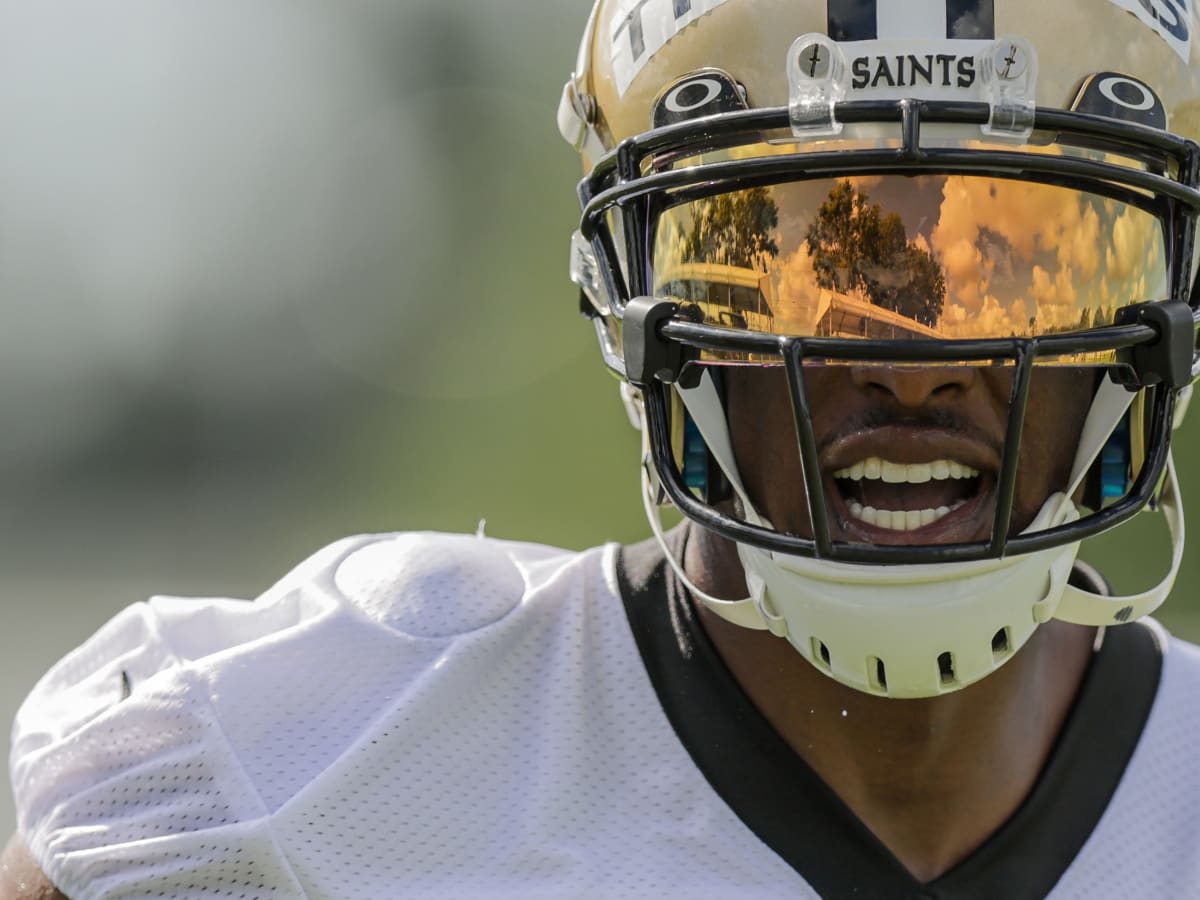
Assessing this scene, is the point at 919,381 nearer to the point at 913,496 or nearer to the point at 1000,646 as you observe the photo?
the point at 913,496

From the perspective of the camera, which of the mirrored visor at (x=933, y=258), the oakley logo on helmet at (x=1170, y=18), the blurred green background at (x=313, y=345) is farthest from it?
the blurred green background at (x=313, y=345)

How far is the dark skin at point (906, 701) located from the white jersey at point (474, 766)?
3cm

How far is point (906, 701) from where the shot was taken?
54.9 inches

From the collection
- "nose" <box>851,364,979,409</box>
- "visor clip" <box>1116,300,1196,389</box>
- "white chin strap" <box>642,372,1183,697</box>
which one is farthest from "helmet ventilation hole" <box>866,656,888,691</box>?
"visor clip" <box>1116,300,1196,389</box>

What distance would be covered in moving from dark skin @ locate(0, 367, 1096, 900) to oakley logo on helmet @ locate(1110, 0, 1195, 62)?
0.32 m

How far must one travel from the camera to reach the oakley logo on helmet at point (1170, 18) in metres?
1.33

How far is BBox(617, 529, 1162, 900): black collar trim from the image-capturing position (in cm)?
132

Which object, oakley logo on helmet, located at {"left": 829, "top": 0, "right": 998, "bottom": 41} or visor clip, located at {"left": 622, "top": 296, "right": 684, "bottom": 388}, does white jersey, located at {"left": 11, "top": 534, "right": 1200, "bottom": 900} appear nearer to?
visor clip, located at {"left": 622, "top": 296, "right": 684, "bottom": 388}

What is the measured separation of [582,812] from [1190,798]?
587 millimetres

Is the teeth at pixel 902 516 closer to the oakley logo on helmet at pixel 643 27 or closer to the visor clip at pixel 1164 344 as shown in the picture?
the visor clip at pixel 1164 344

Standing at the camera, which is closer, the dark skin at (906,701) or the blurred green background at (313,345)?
the dark skin at (906,701)

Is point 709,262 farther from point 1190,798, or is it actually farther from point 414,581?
point 1190,798

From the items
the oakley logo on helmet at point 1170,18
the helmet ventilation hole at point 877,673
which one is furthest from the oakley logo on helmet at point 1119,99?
the helmet ventilation hole at point 877,673

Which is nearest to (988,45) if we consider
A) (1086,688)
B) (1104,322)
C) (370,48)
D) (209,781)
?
(1104,322)
